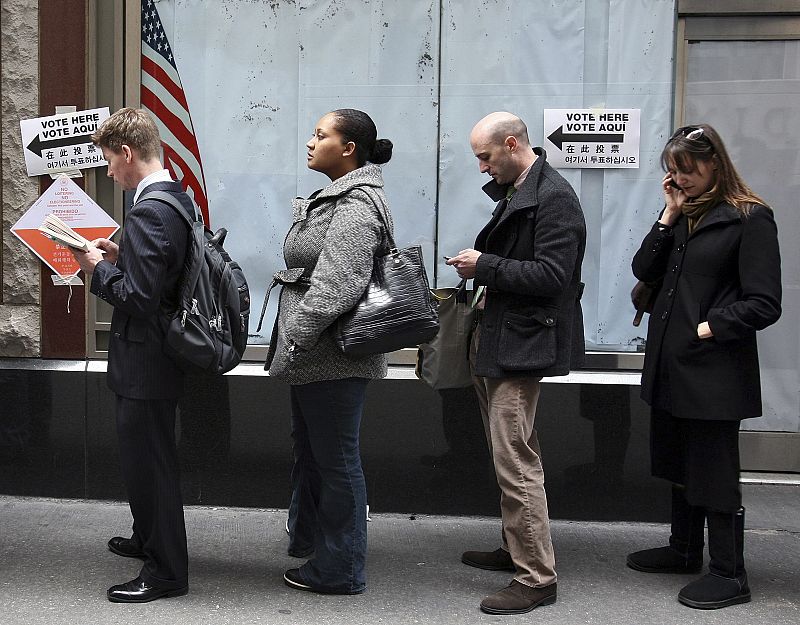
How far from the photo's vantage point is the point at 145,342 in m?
3.85

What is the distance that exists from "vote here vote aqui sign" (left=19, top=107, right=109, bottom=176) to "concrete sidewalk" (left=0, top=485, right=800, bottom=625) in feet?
5.78

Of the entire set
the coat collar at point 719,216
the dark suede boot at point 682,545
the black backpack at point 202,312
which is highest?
the coat collar at point 719,216

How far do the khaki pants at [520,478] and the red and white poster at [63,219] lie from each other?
2448 millimetres

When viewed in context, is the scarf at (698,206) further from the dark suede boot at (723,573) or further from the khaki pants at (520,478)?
the dark suede boot at (723,573)

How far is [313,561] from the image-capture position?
13.7 ft

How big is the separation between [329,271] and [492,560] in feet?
5.16

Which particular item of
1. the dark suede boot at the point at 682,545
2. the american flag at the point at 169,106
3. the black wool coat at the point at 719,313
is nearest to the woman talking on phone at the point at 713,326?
the black wool coat at the point at 719,313

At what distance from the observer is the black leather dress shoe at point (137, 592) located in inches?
156

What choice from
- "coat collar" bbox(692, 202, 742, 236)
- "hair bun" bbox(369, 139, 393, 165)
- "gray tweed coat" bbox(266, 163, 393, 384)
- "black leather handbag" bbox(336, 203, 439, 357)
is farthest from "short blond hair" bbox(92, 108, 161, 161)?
"coat collar" bbox(692, 202, 742, 236)

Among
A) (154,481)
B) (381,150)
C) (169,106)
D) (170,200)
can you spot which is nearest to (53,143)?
(169,106)

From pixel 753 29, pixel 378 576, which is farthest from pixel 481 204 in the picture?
pixel 378 576

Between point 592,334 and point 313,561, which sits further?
point 592,334

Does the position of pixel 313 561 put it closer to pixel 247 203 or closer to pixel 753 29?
pixel 247 203

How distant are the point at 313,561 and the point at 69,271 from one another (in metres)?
2.17
